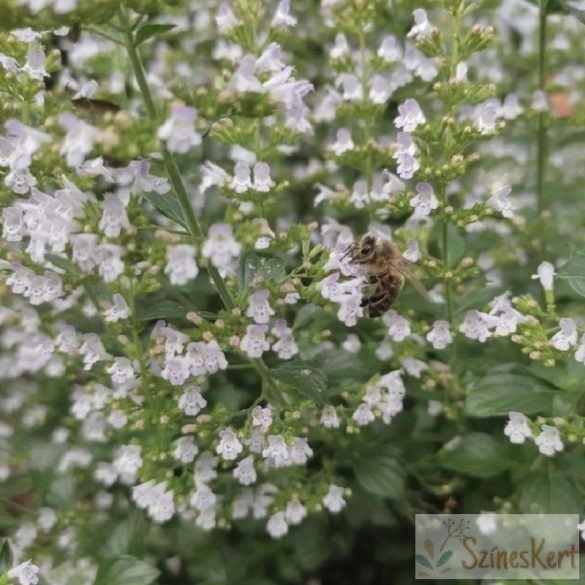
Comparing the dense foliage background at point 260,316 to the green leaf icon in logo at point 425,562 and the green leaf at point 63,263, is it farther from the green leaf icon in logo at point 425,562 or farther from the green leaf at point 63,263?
the green leaf icon in logo at point 425,562

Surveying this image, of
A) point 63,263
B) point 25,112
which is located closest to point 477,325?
point 63,263

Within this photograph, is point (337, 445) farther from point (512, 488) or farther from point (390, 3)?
point (390, 3)

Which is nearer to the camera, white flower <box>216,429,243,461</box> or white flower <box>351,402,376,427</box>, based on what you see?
white flower <box>216,429,243,461</box>

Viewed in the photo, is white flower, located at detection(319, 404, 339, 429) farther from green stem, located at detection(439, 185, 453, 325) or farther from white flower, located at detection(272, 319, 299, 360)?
green stem, located at detection(439, 185, 453, 325)

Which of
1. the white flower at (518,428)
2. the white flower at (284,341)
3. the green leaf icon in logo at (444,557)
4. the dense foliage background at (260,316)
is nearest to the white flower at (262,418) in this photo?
the dense foliage background at (260,316)

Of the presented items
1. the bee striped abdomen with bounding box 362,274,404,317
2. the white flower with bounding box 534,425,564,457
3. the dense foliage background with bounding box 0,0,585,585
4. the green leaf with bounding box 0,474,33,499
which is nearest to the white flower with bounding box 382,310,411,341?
the dense foliage background with bounding box 0,0,585,585
